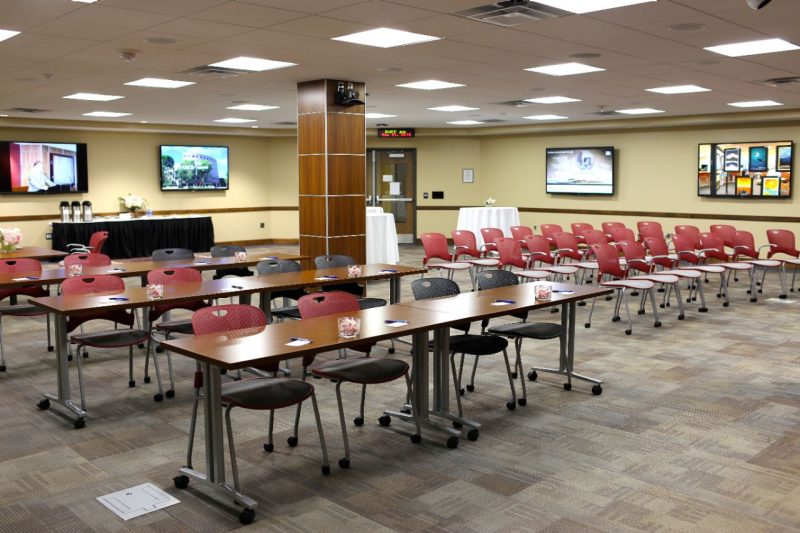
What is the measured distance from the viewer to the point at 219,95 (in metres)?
12.2

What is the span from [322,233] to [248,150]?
1078cm

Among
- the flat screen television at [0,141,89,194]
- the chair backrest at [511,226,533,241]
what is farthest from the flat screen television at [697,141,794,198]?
the flat screen television at [0,141,89,194]

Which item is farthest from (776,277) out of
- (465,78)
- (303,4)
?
(303,4)

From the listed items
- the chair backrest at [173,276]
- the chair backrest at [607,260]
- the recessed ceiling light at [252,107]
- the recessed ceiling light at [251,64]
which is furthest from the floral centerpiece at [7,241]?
the chair backrest at [607,260]

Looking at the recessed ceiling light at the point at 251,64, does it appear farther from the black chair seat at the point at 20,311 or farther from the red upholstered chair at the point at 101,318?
the black chair seat at the point at 20,311

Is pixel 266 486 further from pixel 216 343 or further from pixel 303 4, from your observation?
pixel 303 4

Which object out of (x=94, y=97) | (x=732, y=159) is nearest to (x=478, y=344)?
(x=94, y=97)

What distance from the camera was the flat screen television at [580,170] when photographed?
17.9 m

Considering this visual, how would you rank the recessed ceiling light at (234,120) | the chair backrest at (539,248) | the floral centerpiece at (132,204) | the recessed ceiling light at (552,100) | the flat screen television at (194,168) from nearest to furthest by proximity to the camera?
the chair backrest at (539,248)
the recessed ceiling light at (552,100)
the recessed ceiling light at (234,120)
the floral centerpiece at (132,204)
the flat screen television at (194,168)

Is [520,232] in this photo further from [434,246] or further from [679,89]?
[679,89]

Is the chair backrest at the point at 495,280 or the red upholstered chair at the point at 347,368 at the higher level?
the chair backrest at the point at 495,280

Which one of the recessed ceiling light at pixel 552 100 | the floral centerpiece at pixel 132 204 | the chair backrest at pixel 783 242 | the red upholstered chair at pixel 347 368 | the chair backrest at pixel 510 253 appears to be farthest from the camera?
the floral centerpiece at pixel 132 204

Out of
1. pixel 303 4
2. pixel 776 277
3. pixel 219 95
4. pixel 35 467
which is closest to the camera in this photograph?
pixel 35 467

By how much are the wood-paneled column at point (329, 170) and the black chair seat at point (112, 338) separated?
4334 mm
